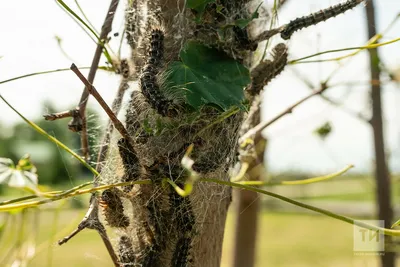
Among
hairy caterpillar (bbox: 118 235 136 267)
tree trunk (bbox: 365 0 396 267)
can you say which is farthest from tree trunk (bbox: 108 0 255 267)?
tree trunk (bbox: 365 0 396 267)

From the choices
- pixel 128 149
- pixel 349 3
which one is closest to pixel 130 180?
pixel 128 149

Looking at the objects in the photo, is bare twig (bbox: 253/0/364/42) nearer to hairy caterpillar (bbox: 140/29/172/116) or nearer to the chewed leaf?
hairy caterpillar (bbox: 140/29/172/116)

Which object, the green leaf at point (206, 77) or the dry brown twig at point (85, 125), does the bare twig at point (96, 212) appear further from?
the green leaf at point (206, 77)

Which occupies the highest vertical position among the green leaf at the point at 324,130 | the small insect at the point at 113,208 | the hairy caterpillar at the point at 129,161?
the green leaf at the point at 324,130

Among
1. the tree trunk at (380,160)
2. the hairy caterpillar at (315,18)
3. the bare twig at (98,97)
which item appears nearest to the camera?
the bare twig at (98,97)

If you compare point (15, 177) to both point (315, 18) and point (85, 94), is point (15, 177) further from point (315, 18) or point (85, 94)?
point (315, 18)

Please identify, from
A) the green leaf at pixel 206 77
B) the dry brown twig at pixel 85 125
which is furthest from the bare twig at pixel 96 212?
the green leaf at pixel 206 77
